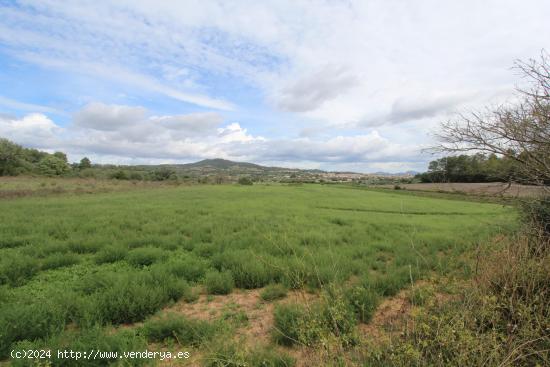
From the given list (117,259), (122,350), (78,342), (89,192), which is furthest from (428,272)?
(89,192)

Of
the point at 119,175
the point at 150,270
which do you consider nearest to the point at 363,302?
the point at 150,270

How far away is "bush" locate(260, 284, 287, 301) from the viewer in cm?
554

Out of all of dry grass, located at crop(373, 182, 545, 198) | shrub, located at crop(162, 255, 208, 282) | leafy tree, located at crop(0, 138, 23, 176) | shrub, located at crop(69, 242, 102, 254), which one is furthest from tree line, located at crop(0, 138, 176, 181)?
dry grass, located at crop(373, 182, 545, 198)

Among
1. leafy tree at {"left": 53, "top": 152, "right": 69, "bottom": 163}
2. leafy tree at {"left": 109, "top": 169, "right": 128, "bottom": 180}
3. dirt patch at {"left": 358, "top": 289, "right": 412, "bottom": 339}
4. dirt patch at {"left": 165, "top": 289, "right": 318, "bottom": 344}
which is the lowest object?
dirt patch at {"left": 165, "top": 289, "right": 318, "bottom": 344}

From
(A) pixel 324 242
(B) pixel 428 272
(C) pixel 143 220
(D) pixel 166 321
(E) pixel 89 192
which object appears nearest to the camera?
(D) pixel 166 321

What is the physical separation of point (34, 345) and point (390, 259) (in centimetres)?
849

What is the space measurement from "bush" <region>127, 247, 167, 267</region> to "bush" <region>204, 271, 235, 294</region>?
2083 millimetres

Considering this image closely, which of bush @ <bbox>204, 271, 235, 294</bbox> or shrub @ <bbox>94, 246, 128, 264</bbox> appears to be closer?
bush @ <bbox>204, 271, 235, 294</bbox>

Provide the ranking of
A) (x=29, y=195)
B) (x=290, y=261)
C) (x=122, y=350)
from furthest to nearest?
(x=29, y=195) < (x=290, y=261) < (x=122, y=350)

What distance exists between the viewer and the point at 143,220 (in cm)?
1313

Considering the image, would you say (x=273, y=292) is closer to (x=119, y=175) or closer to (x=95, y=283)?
(x=95, y=283)

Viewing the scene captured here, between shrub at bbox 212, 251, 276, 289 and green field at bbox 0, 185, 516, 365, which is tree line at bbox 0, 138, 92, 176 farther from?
shrub at bbox 212, 251, 276, 289

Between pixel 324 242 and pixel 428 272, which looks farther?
pixel 324 242

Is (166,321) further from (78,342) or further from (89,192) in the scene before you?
(89,192)
